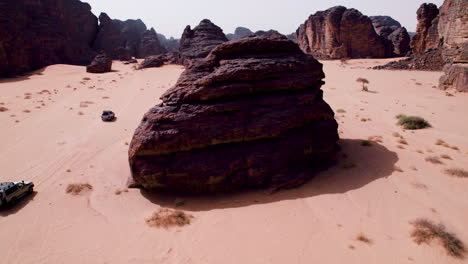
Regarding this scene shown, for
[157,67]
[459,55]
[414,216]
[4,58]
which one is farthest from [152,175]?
[157,67]

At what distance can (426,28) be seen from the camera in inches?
2080

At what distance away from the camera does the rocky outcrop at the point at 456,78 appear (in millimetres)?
26428

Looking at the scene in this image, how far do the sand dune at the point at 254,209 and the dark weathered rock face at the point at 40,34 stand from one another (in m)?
36.9

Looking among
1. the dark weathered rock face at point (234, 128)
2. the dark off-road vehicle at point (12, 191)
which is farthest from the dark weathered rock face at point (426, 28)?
the dark off-road vehicle at point (12, 191)

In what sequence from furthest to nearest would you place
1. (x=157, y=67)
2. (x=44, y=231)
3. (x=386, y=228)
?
1. (x=157, y=67)
2. (x=44, y=231)
3. (x=386, y=228)

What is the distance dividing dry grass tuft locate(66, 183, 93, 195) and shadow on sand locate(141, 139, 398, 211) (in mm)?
3069

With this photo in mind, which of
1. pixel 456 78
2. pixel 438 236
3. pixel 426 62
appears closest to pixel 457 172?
pixel 438 236

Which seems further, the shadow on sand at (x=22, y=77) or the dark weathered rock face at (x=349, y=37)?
the dark weathered rock face at (x=349, y=37)

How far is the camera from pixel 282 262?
325 inches

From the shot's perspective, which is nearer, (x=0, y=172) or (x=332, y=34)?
(x=0, y=172)

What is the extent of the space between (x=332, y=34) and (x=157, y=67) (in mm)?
45207

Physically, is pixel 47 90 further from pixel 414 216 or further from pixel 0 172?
pixel 414 216

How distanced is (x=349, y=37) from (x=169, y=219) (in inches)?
2815

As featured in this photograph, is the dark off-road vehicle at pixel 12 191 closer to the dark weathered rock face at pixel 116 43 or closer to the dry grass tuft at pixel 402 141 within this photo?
the dry grass tuft at pixel 402 141
